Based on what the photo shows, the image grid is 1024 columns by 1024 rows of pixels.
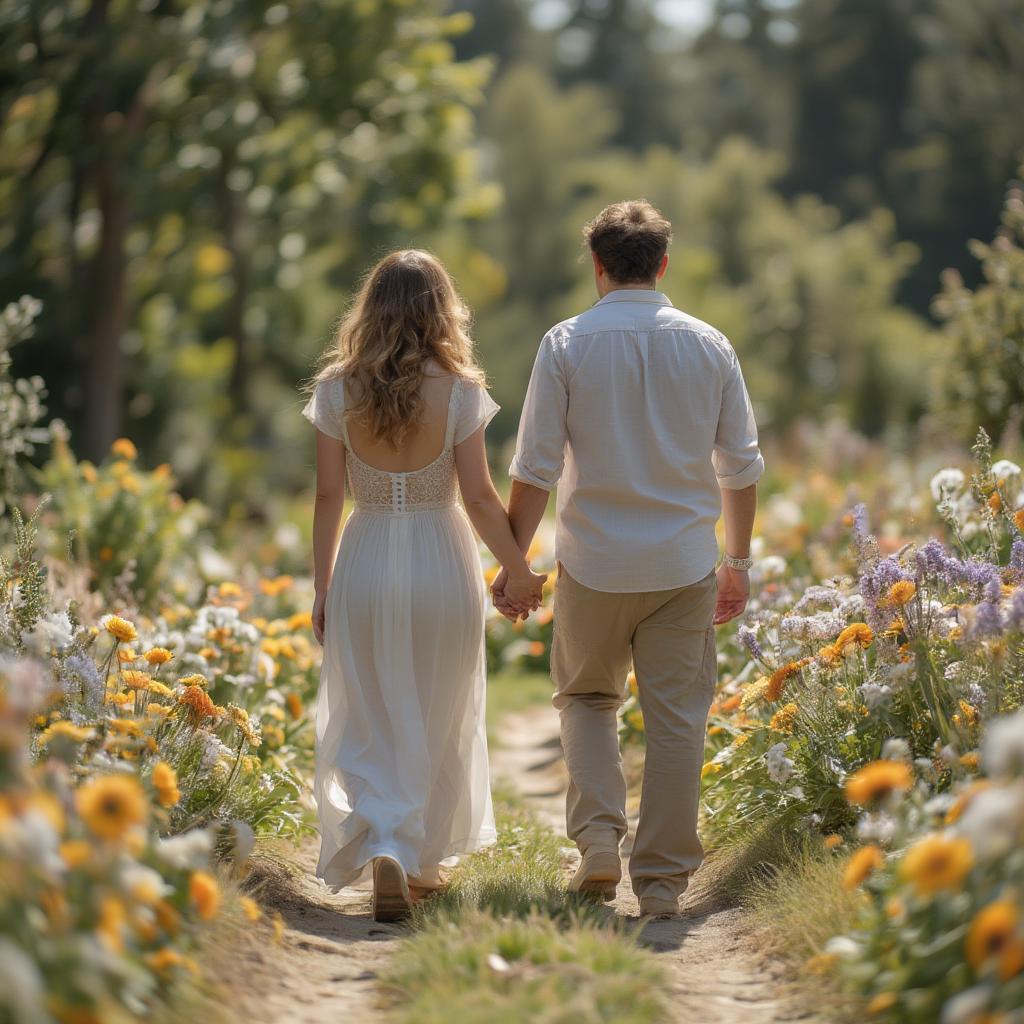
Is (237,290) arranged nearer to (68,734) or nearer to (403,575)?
(403,575)

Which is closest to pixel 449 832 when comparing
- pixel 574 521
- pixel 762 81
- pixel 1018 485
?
pixel 574 521

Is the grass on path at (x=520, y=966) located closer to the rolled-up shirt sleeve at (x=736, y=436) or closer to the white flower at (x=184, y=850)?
the white flower at (x=184, y=850)

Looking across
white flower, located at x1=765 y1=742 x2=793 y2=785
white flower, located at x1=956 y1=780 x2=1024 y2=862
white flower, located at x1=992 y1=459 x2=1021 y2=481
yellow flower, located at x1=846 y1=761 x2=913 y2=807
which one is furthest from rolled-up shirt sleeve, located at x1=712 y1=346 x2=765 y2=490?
white flower, located at x1=956 y1=780 x2=1024 y2=862

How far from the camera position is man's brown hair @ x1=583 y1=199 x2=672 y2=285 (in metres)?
3.82

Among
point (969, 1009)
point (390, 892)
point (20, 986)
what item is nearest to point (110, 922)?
point (20, 986)

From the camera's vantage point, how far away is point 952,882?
2.27 metres

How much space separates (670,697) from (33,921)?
2117mm

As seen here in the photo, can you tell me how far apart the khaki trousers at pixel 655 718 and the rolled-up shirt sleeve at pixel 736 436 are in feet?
1.07

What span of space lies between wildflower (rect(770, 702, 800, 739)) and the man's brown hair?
135 centimetres

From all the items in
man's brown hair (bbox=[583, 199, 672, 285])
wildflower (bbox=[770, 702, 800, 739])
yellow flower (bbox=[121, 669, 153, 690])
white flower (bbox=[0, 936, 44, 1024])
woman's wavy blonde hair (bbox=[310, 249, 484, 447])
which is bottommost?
wildflower (bbox=[770, 702, 800, 739])

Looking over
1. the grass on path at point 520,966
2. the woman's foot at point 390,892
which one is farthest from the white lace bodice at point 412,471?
the grass on path at point 520,966

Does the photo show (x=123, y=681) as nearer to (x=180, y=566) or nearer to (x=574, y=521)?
(x=574, y=521)

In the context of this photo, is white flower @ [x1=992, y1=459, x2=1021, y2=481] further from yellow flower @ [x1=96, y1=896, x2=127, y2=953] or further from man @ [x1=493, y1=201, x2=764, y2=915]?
yellow flower @ [x1=96, y1=896, x2=127, y2=953]

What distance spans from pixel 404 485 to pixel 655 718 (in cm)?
102
